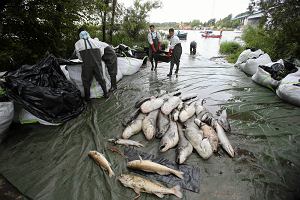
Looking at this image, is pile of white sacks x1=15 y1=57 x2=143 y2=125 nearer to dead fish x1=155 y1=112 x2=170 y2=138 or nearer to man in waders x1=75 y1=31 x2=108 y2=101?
man in waders x1=75 y1=31 x2=108 y2=101

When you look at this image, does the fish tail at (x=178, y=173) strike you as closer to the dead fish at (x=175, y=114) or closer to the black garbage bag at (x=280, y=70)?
the dead fish at (x=175, y=114)

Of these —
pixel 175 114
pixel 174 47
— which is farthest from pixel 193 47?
pixel 175 114

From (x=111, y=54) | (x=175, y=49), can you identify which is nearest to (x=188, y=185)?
(x=111, y=54)

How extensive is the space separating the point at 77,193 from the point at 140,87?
3.78 meters

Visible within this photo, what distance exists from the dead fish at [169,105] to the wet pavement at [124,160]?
0.73 m

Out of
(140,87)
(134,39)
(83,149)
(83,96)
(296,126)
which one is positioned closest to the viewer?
(83,149)

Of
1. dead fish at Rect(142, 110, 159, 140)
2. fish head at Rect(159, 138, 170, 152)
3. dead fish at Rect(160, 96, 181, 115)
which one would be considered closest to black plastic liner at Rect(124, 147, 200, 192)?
fish head at Rect(159, 138, 170, 152)

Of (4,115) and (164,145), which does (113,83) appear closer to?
(4,115)

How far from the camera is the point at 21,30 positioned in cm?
529

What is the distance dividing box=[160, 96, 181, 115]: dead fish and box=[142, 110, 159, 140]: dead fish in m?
0.19

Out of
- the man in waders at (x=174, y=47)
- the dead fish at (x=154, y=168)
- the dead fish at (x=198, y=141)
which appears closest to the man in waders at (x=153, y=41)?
the man in waders at (x=174, y=47)

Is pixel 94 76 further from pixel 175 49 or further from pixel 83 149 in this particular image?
pixel 175 49

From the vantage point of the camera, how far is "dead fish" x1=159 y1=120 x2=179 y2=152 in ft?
9.79

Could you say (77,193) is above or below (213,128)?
below
